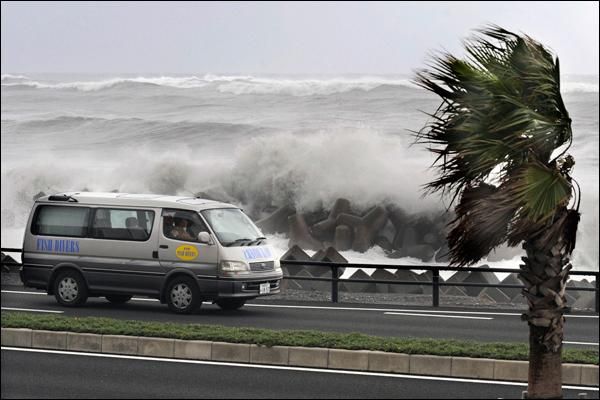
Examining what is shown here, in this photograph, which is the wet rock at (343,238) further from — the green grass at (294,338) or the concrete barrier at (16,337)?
the concrete barrier at (16,337)

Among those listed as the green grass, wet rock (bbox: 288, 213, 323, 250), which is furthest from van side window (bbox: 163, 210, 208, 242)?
wet rock (bbox: 288, 213, 323, 250)

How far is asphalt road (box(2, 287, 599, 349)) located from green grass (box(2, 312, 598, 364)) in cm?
256

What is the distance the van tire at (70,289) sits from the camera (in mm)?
19719

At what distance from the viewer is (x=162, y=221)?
19297 millimetres

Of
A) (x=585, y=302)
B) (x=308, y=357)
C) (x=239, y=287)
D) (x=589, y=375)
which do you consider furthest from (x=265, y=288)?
(x=589, y=375)

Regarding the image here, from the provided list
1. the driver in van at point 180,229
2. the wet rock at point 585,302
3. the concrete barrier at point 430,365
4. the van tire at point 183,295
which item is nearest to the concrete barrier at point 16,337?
the van tire at point 183,295

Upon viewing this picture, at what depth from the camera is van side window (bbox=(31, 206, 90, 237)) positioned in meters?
19.9

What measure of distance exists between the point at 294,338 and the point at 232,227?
5.79m

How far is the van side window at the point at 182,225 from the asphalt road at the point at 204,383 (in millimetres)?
5771

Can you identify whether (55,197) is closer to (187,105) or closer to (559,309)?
(559,309)

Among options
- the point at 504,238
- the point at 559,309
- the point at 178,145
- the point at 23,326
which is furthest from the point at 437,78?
the point at 178,145

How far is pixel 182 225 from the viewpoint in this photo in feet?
63.0

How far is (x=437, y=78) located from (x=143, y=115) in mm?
37340

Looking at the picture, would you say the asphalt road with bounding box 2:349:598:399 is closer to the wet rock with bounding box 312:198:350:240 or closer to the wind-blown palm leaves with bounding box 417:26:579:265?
the wind-blown palm leaves with bounding box 417:26:579:265
